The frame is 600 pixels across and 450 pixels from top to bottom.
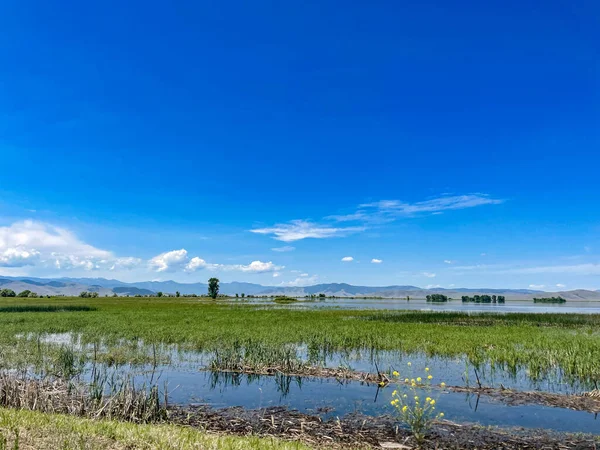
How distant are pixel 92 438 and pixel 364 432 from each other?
7664 mm

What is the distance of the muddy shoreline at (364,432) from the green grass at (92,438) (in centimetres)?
294

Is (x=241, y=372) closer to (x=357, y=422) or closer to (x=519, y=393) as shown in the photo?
(x=357, y=422)

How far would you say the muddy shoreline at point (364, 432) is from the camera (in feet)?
36.8

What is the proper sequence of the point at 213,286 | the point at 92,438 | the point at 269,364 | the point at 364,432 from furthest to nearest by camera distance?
the point at 213,286, the point at 269,364, the point at 364,432, the point at 92,438

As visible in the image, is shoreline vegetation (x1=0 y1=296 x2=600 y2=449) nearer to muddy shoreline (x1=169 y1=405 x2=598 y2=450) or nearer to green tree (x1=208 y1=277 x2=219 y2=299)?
muddy shoreline (x1=169 y1=405 x2=598 y2=450)

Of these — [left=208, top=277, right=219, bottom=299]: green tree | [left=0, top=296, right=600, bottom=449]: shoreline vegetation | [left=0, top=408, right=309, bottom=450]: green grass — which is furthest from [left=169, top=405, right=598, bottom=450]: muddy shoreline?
[left=208, top=277, right=219, bottom=299]: green tree

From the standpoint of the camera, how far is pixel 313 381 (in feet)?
62.0

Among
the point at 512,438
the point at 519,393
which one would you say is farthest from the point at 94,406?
the point at 519,393

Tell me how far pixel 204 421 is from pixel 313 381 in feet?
23.3

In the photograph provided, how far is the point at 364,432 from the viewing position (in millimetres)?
11984

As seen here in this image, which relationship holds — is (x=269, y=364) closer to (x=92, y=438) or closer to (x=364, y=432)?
(x=364, y=432)

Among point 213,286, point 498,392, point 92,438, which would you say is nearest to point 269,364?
point 498,392

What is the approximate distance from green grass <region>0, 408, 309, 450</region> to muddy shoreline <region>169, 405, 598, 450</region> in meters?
2.94

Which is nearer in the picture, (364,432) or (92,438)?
(92,438)
